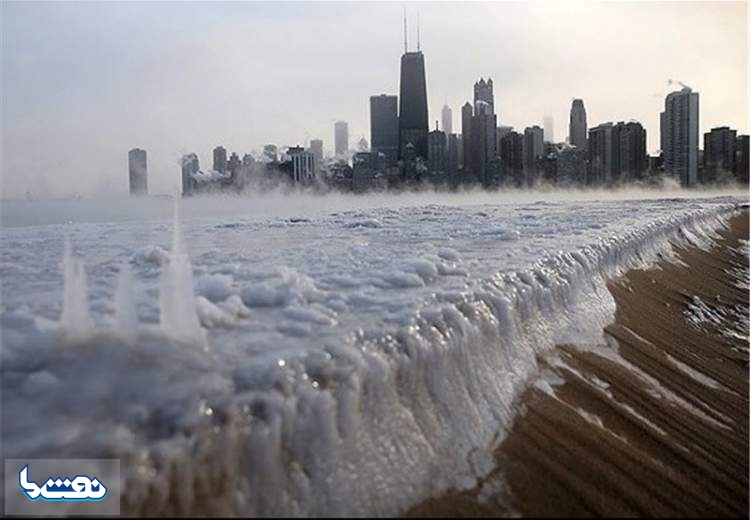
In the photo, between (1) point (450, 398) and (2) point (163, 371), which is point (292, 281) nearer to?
(1) point (450, 398)

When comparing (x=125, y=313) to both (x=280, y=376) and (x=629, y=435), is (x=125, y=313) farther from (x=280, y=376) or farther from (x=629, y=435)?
(x=629, y=435)

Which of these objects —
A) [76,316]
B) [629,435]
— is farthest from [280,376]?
[629,435]

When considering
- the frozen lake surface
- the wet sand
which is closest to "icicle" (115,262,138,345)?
the frozen lake surface

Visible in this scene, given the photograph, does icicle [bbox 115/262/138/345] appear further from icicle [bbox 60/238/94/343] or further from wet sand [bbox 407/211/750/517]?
wet sand [bbox 407/211/750/517]

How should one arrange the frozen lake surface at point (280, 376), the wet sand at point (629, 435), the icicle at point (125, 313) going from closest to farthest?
1. the frozen lake surface at point (280, 376)
2. the wet sand at point (629, 435)
3. the icicle at point (125, 313)

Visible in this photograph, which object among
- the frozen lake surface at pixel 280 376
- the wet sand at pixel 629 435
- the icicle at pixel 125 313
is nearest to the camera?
the frozen lake surface at pixel 280 376

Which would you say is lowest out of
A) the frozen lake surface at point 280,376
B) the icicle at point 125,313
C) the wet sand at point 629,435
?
the wet sand at point 629,435

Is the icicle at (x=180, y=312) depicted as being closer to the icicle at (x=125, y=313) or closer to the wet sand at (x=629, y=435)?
the icicle at (x=125, y=313)

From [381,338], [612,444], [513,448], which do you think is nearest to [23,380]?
[381,338]

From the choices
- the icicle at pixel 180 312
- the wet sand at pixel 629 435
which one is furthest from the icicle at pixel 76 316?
the wet sand at pixel 629 435

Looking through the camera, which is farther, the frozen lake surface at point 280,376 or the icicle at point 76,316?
the icicle at point 76,316
